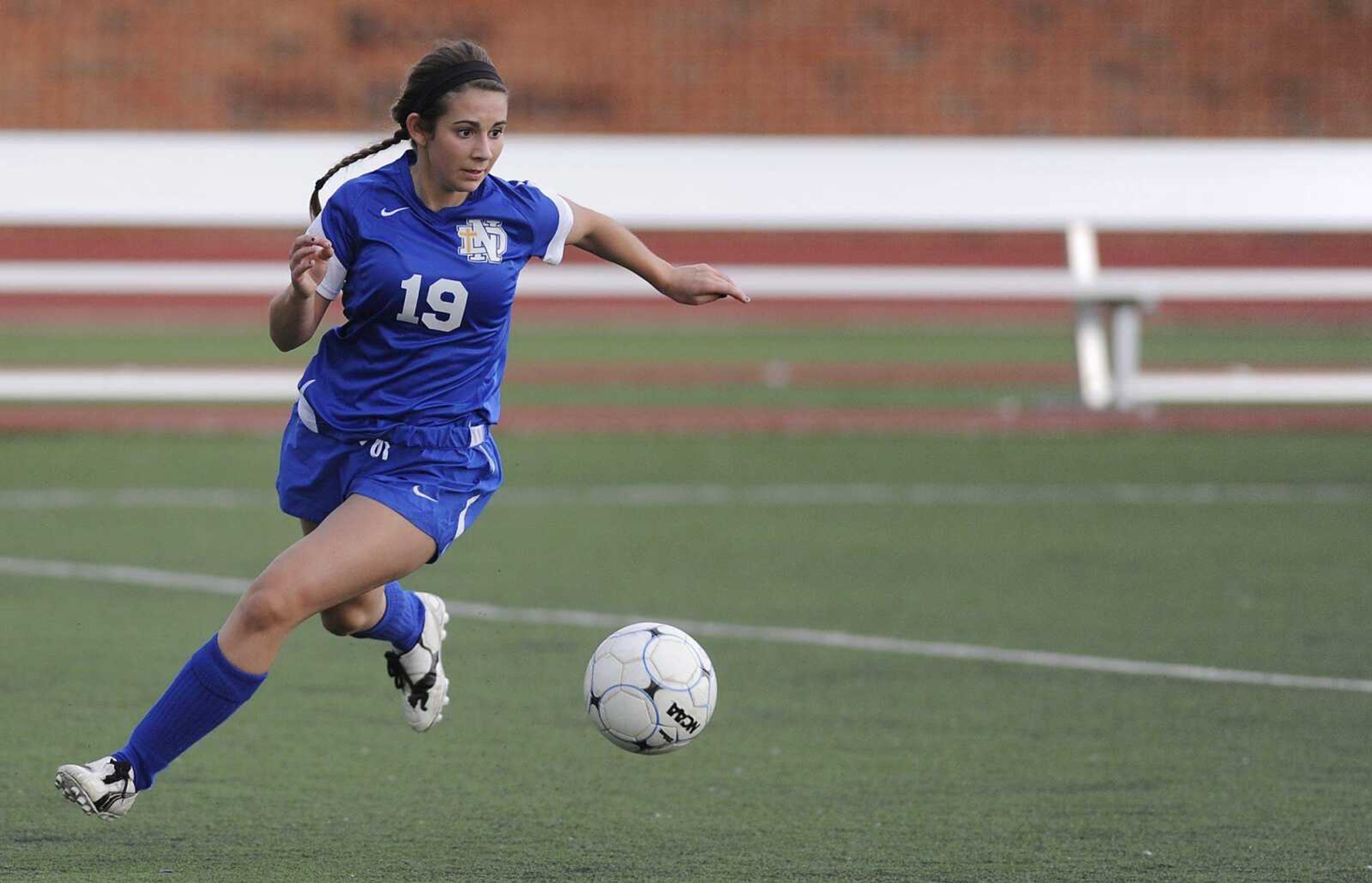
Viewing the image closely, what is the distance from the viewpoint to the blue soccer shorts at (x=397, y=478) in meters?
4.88

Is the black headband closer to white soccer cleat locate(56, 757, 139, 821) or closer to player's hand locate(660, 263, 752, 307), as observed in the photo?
player's hand locate(660, 263, 752, 307)

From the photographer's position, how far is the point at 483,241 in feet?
16.4

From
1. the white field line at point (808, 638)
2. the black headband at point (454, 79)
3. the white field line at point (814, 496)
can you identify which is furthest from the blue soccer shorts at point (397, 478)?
the white field line at point (814, 496)

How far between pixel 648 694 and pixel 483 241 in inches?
45.5

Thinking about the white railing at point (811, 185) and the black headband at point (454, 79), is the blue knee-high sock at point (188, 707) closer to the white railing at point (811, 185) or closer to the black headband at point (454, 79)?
the black headband at point (454, 79)

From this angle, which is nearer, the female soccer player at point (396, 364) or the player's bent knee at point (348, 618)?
the female soccer player at point (396, 364)

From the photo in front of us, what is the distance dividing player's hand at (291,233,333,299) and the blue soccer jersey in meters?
0.14

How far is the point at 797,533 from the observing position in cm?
989

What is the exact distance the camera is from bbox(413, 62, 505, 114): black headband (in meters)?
4.84

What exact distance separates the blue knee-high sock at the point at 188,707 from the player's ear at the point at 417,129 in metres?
1.23

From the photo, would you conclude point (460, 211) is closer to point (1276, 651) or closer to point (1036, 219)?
point (1276, 651)

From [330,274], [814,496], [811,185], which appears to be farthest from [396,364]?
[811,185]

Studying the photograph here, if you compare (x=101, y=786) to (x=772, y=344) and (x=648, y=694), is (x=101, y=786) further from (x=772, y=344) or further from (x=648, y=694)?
(x=772, y=344)

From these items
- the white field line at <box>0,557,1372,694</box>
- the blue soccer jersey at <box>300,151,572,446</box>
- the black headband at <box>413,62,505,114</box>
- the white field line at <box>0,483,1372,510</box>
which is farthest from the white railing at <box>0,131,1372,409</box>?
the black headband at <box>413,62,505,114</box>
